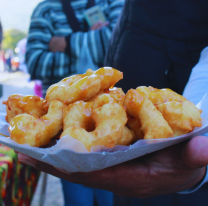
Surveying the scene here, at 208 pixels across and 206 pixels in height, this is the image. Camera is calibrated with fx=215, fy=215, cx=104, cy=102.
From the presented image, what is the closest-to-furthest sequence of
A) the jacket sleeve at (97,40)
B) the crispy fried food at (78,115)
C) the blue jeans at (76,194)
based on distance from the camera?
the crispy fried food at (78,115) → the jacket sleeve at (97,40) → the blue jeans at (76,194)

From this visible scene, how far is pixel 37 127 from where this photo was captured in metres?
0.79

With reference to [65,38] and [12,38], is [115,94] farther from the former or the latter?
[12,38]

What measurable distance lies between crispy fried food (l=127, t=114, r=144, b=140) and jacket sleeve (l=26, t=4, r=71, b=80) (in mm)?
1675

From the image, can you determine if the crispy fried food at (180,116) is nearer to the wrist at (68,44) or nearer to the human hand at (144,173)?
the human hand at (144,173)

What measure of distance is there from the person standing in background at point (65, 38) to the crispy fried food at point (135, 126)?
161 centimetres

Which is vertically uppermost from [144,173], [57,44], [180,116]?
[180,116]

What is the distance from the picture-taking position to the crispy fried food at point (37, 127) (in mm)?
771

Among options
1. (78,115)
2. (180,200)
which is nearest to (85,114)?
(78,115)

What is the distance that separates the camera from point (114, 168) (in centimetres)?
89

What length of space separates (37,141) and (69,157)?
16cm

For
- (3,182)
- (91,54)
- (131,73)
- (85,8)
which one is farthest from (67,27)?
(3,182)

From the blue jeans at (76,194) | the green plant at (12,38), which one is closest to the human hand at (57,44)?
the blue jeans at (76,194)

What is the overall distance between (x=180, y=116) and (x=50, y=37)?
2063 millimetres

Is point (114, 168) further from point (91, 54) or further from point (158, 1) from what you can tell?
point (91, 54)
